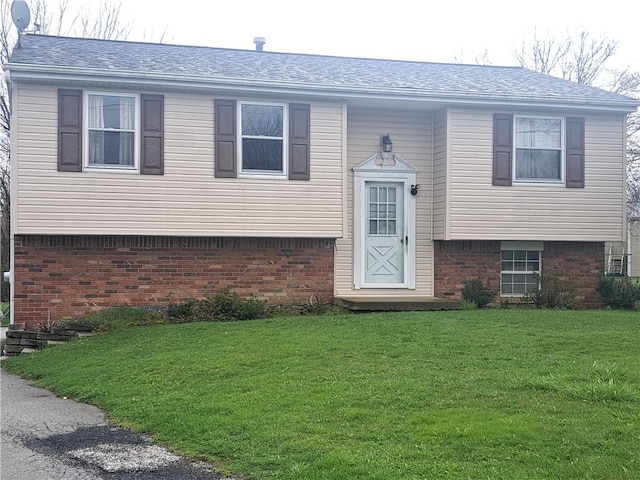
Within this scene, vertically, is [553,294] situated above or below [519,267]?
below

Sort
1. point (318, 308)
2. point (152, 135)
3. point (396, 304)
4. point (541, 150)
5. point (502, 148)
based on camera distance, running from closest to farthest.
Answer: point (152, 135) < point (396, 304) < point (318, 308) < point (502, 148) < point (541, 150)

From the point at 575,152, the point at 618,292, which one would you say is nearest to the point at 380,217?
the point at 575,152

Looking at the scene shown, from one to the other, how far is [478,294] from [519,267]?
65.7 inches

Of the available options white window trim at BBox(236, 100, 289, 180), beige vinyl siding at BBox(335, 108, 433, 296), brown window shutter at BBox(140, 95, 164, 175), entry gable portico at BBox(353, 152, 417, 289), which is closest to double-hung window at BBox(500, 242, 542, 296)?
beige vinyl siding at BBox(335, 108, 433, 296)

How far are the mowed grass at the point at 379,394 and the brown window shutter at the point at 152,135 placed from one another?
3.58 metres

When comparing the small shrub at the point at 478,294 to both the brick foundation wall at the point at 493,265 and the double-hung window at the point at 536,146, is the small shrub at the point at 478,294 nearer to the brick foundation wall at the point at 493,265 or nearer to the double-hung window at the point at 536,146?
the brick foundation wall at the point at 493,265

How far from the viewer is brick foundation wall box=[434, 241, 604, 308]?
54.5ft

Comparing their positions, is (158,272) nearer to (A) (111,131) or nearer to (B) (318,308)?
(A) (111,131)

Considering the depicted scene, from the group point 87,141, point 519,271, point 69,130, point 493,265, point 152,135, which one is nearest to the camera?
point 69,130

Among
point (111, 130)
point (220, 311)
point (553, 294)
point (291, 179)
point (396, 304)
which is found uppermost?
point (111, 130)

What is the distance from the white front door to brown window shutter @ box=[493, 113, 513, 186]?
1.98m

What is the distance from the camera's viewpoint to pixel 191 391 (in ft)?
27.5

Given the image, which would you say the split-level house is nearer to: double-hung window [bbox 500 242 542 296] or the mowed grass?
double-hung window [bbox 500 242 542 296]

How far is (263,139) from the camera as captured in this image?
15.2 meters
